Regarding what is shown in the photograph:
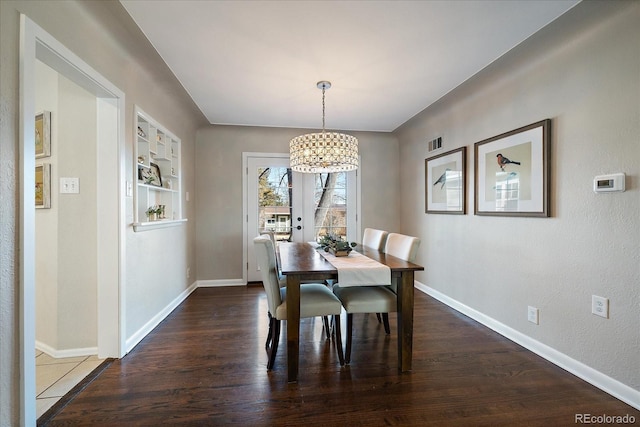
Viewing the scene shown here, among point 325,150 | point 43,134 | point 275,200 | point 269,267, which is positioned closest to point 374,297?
point 269,267

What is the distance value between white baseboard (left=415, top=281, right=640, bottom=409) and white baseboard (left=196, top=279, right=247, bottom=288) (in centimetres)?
297

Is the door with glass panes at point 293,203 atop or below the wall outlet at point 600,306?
atop

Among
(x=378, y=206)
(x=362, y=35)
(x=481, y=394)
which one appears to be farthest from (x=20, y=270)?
(x=378, y=206)

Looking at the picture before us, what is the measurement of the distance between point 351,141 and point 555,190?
1633mm

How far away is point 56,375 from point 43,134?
5.60ft

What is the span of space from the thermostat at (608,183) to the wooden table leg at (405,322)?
1.28m

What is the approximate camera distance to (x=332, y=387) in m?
1.80

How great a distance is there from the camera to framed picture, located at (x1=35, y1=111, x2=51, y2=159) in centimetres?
210

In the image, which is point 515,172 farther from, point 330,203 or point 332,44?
point 330,203

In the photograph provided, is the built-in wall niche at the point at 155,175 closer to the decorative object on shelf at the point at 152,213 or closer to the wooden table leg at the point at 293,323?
the decorative object on shelf at the point at 152,213

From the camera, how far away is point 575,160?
6.48 ft

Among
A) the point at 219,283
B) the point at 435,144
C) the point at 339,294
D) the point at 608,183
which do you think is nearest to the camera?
the point at 608,183

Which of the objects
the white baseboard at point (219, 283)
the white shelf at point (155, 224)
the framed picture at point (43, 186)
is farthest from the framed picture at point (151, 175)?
the white baseboard at point (219, 283)

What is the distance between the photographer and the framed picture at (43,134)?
2.10m
